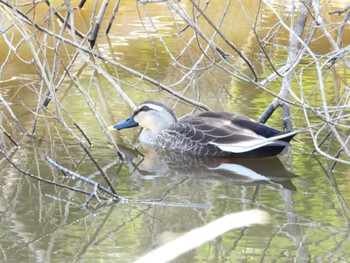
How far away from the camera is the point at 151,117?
34.6ft

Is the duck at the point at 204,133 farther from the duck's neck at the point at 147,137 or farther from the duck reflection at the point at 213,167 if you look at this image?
the duck reflection at the point at 213,167

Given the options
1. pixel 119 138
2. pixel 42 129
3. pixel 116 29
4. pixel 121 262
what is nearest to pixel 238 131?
pixel 119 138

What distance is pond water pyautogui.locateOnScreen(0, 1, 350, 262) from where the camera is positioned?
6.54 metres

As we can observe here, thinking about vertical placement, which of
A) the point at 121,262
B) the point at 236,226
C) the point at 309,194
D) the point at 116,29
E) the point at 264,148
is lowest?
the point at 121,262

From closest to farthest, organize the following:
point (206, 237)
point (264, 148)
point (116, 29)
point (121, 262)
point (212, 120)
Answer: point (121, 262) → point (206, 237) → point (264, 148) → point (212, 120) → point (116, 29)

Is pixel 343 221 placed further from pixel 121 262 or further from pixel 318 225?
pixel 121 262

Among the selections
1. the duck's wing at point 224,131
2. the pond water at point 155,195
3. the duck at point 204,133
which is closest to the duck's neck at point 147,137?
the duck at point 204,133

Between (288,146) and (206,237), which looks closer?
(206,237)

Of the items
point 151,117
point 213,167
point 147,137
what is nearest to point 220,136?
point 213,167

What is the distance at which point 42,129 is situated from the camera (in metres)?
10.1

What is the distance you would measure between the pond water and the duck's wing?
0.22 meters

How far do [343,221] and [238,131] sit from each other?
2453 millimetres

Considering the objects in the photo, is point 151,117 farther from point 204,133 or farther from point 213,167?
point 213,167

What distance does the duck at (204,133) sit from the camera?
9352 mm
